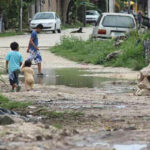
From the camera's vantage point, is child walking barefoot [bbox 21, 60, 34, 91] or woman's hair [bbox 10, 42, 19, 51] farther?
woman's hair [bbox 10, 42, 19, 51]

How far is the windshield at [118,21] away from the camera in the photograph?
30.8 m

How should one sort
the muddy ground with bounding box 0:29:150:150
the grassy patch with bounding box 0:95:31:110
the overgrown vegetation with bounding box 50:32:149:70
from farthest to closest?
the overgrown vegetation with bounding box 50:32:149:70 < the grassy patch with bounding box 0:95:31:110 < the muddy ground with bounding box 0:29:150:150

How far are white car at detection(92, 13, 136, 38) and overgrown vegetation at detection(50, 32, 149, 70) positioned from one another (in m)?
0.56

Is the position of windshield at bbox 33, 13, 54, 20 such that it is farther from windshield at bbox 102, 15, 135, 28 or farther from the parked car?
the parked car

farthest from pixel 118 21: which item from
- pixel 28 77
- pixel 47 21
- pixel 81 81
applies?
pixel 47 21

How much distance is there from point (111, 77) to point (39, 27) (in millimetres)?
2607

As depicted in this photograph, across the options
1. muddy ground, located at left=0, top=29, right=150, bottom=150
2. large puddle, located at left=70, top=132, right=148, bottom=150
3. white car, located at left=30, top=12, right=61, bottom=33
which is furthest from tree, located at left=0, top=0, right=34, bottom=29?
large puddle, located at left=70, top=132, right=148, bottom=150

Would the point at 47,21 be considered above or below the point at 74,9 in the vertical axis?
above

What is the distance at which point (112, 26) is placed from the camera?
30.8m

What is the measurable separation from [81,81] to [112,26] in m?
11.6

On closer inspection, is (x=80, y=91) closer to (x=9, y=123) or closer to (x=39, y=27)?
(x=39, y=27)

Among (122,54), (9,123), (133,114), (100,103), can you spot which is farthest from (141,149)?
(122,54)

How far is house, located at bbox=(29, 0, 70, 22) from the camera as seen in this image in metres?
64.4

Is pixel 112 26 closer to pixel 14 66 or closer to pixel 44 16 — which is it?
pixel 14 66
